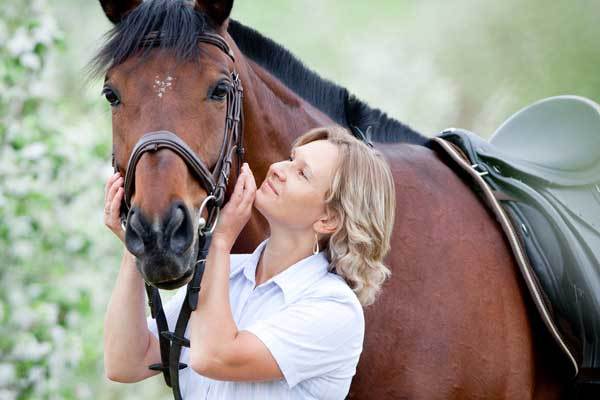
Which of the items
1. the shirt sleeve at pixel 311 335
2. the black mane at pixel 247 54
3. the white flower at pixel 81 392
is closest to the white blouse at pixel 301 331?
the shirt sleeve at pixel 311 335

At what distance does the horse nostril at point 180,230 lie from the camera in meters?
2.14

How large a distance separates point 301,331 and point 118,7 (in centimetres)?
129

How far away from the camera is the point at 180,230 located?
7.14 ft

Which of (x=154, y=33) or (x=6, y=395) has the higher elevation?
(x=154, y=33)

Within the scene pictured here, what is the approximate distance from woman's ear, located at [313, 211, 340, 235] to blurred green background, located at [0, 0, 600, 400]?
0.97 m

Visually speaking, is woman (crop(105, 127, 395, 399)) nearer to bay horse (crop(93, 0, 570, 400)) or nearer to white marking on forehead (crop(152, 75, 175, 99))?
bay horse (crop(93, 0, 570, 400))

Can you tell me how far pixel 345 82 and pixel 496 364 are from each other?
869 centimetres

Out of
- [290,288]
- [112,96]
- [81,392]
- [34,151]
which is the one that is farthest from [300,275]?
[81,392]

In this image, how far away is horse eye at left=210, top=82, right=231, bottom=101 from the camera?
97.4 inches

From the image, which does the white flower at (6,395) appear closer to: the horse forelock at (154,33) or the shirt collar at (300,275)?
the horse forelock at (154,33)

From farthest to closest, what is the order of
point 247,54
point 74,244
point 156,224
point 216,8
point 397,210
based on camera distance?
point 74,244, point 247,54, point 397,210, point 216,8, point 156,224

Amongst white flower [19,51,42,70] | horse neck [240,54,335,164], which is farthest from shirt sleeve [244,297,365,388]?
white flower [19,51,42,70]

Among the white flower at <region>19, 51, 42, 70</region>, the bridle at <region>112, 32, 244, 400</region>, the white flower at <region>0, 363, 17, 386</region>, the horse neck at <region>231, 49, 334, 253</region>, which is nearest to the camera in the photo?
the bridle at <region>112, 32, 244, 400</region>

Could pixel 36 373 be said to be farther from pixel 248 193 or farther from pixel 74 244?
pixel 248 193
